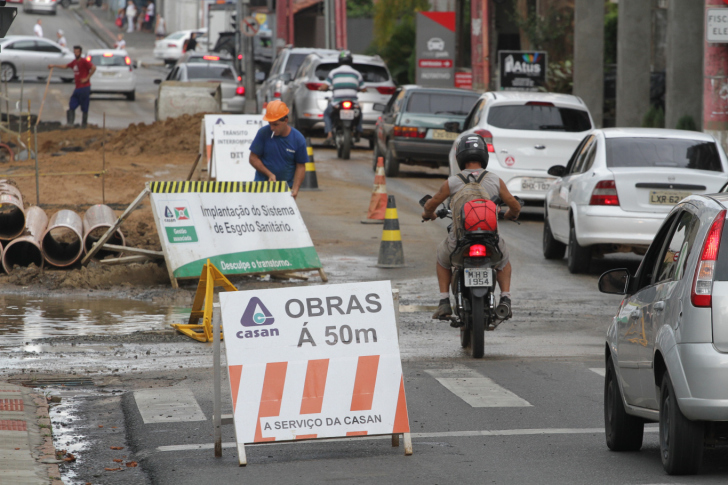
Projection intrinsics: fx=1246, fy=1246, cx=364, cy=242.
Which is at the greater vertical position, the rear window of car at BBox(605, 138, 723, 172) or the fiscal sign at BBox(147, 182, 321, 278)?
the rear window of car at BBox(605, 138, 723, 172)

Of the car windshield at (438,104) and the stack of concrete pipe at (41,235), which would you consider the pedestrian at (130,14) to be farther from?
the stack of concrete pipe at (41,235)

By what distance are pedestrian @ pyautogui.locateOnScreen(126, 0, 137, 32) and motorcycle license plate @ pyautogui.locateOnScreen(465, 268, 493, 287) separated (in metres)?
71.5

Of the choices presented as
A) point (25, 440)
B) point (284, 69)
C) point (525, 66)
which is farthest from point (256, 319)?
point (284, 69)

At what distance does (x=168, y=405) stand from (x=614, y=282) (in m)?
2.93

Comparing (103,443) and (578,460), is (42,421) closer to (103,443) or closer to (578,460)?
(103,443)

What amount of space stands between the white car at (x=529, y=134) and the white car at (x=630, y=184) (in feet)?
11.0

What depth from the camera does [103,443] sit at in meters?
6.81

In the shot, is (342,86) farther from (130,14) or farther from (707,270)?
(130,14)

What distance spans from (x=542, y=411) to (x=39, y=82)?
4407 centimetres

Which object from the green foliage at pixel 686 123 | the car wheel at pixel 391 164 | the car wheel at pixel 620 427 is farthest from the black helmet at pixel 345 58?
the car wheel at pixel 620 427

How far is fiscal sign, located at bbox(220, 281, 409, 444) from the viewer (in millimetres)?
6211

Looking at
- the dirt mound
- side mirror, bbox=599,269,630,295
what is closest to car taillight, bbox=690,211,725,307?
side mirror, bbox=599,269,630,295

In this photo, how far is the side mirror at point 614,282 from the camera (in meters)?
6.41

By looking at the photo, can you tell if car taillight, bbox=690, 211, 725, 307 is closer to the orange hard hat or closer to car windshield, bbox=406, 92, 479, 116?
the orange hard hat
